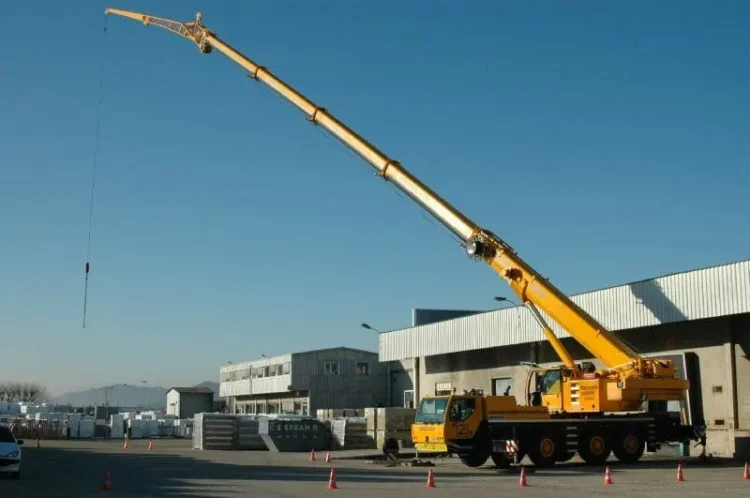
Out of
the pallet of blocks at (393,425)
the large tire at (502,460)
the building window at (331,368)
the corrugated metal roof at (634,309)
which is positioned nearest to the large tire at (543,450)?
the large tire at (502,460)

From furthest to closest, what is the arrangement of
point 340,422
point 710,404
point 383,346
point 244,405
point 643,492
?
point 244,405 → point 383,346 → point 340,422 → point 710,404 → point 643,492

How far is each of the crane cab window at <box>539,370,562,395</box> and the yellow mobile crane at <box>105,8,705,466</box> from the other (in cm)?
3

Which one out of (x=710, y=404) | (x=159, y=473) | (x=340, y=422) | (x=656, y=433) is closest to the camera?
(x=159, y=473)

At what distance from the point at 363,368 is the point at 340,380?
84.4 inches

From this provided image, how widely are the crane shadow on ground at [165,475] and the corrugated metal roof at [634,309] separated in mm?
11278

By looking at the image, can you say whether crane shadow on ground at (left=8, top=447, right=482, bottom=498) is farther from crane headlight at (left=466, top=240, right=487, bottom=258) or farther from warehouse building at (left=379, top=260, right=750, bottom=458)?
warehouse building at (left=379, top=260, right=750, bottom=458)

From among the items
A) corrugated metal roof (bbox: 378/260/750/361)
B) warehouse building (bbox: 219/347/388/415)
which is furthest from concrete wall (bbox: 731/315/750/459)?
warehouse building (bbox: 219/347/388/415)

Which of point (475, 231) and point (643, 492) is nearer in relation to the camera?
point (643, 492)

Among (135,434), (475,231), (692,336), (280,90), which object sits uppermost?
(280,90)

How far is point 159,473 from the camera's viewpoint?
2836 centimetres

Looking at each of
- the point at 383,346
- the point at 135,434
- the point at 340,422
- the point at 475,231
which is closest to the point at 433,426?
the point at 475,231

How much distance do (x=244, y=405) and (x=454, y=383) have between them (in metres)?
44.1

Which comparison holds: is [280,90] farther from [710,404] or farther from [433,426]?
[710,404]

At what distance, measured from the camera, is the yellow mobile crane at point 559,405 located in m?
29.4
